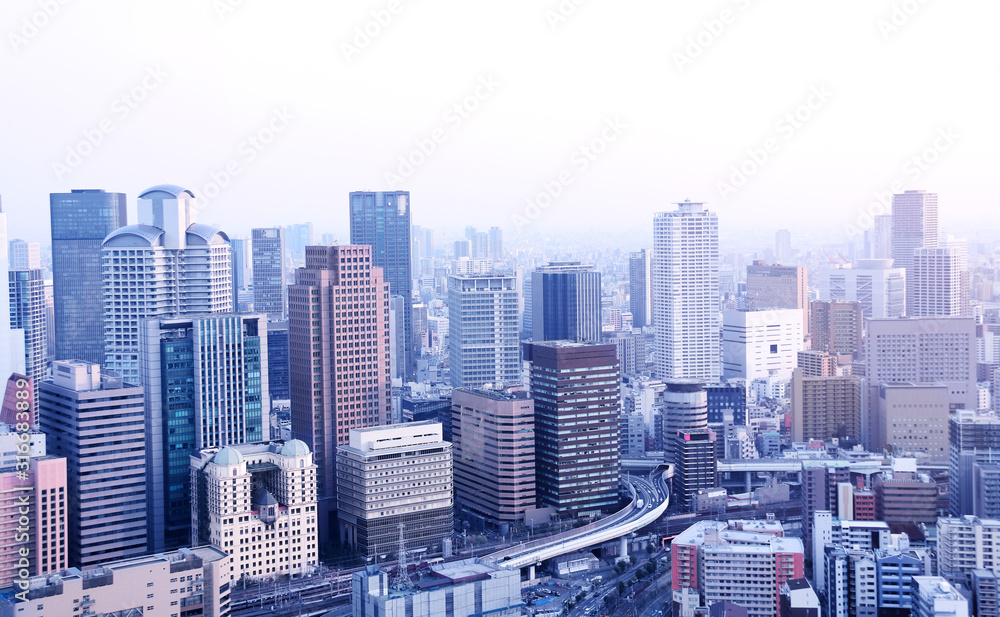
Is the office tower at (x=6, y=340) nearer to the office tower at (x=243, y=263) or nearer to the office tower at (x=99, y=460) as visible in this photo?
the office tower at (x=99, y=460)

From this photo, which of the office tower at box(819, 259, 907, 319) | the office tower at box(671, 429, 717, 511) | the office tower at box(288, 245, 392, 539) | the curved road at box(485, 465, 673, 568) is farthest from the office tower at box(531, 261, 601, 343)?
the office tower at box(288, 245, 392, 539)

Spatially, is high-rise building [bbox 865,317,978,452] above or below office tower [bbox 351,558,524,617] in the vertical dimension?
above

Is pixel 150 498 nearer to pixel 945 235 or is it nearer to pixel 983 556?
pixel 983 556

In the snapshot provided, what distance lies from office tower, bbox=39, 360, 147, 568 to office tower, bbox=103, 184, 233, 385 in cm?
335

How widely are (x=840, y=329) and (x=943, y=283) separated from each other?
2.85 metres

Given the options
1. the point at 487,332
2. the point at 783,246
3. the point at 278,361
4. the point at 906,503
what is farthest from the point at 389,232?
the point at 906,503

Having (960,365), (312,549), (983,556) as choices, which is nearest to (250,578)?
(312,549)

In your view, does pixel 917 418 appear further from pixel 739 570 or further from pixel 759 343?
pixel 739 570

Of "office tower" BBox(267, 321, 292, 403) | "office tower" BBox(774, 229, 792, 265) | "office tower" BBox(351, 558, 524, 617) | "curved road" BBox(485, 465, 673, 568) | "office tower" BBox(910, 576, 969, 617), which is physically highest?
"office tower" BBox(774, 229, 792, 265)

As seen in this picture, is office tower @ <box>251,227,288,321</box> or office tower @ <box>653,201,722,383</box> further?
office tower @ <box>251,227,288,321</box>

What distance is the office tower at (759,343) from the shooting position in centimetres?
2906

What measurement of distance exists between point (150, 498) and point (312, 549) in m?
2.47

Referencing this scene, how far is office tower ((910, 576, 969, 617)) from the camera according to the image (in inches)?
449

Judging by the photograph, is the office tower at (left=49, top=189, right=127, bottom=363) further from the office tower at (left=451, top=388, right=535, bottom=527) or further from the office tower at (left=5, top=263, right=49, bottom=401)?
the office tower at (left=451, top=388, right=535, bottom=527)
